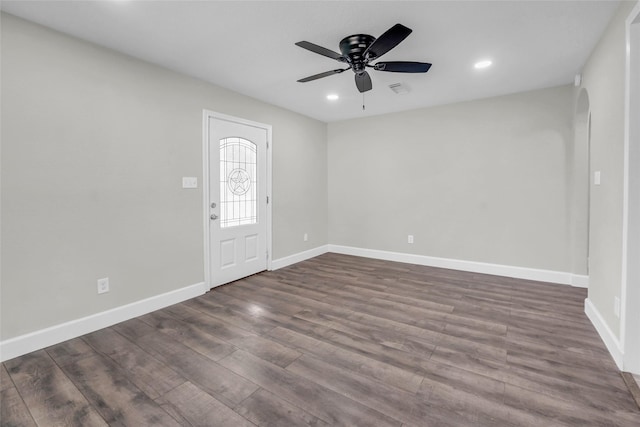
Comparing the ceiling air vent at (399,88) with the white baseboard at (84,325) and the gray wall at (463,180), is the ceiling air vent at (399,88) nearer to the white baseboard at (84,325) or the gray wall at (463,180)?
the gray wall at (463,180)

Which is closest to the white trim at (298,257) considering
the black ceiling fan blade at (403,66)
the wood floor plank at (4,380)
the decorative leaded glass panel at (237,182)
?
the decorative leaded glass panel at (237,182)

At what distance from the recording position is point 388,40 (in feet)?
7.02

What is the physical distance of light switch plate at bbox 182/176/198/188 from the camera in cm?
334

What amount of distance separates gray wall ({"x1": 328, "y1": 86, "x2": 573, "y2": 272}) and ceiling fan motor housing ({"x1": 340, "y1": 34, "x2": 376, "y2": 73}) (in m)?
2.48

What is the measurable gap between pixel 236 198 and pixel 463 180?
10.9 ft

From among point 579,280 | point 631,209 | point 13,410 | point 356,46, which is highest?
point 356,46

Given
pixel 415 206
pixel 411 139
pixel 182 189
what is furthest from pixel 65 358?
pixel 411 139

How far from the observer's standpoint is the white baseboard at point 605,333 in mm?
2051

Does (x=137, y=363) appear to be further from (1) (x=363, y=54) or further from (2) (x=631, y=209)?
(2) (x=631, y=209)

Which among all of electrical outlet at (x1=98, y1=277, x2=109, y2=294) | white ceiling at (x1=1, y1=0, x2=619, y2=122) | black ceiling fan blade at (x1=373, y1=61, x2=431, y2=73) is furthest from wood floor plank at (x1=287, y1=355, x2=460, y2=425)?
white ceiling at (x1=1, y1=0, x2=619, y2=122)

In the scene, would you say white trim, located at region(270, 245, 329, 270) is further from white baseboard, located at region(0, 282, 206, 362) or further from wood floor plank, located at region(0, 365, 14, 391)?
wood floor plank, located at region(0, 365, 14, 391)

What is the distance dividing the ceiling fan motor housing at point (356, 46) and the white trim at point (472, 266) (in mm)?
3289

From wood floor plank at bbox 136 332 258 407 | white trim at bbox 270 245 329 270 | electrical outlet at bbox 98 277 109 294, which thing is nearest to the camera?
wood floor plank at bbox 136 332 258 407

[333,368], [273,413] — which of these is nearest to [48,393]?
[273,413]
